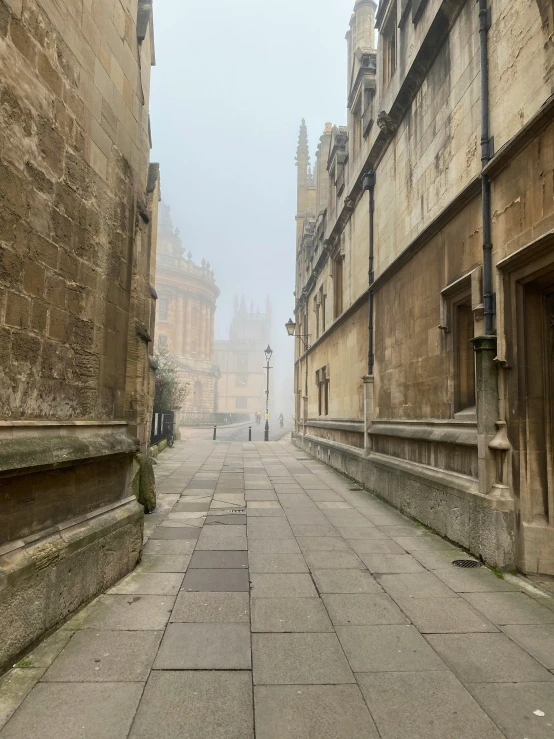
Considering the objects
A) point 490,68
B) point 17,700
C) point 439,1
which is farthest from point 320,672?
point 439,1

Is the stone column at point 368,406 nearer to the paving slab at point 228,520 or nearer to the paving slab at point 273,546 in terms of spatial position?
the paving slab at point 228,520

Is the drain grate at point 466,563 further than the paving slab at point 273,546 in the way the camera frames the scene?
No

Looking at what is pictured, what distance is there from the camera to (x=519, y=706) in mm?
2512

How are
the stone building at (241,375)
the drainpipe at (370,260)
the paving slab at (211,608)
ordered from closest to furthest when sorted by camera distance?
the paving slab at (211,608) → the drainpipe at (370,260) → the stone building at (241,375)

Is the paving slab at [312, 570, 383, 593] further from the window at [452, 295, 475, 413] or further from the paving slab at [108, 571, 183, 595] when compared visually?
the window at [452, 295, 475, 413]

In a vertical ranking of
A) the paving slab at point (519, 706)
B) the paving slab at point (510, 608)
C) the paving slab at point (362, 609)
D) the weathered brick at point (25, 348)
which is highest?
the weathered brick at point (25, 348)

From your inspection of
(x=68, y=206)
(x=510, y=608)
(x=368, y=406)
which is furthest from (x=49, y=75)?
(x=368, y=406)

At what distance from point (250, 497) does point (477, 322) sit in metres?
5.34

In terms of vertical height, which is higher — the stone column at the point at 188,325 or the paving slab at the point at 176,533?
the stone column at the point at 188,325

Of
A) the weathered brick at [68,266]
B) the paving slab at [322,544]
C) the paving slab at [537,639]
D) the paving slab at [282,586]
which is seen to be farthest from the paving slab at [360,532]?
the weathered brick at [68,266]

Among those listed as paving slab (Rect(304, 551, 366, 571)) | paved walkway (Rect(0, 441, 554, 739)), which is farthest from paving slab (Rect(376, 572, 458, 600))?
paving slab (Rect(304, 551, 366, 571))

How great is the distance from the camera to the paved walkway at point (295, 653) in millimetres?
2365

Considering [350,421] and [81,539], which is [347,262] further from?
[81,539]

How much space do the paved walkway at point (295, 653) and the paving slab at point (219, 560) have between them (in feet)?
0.08
